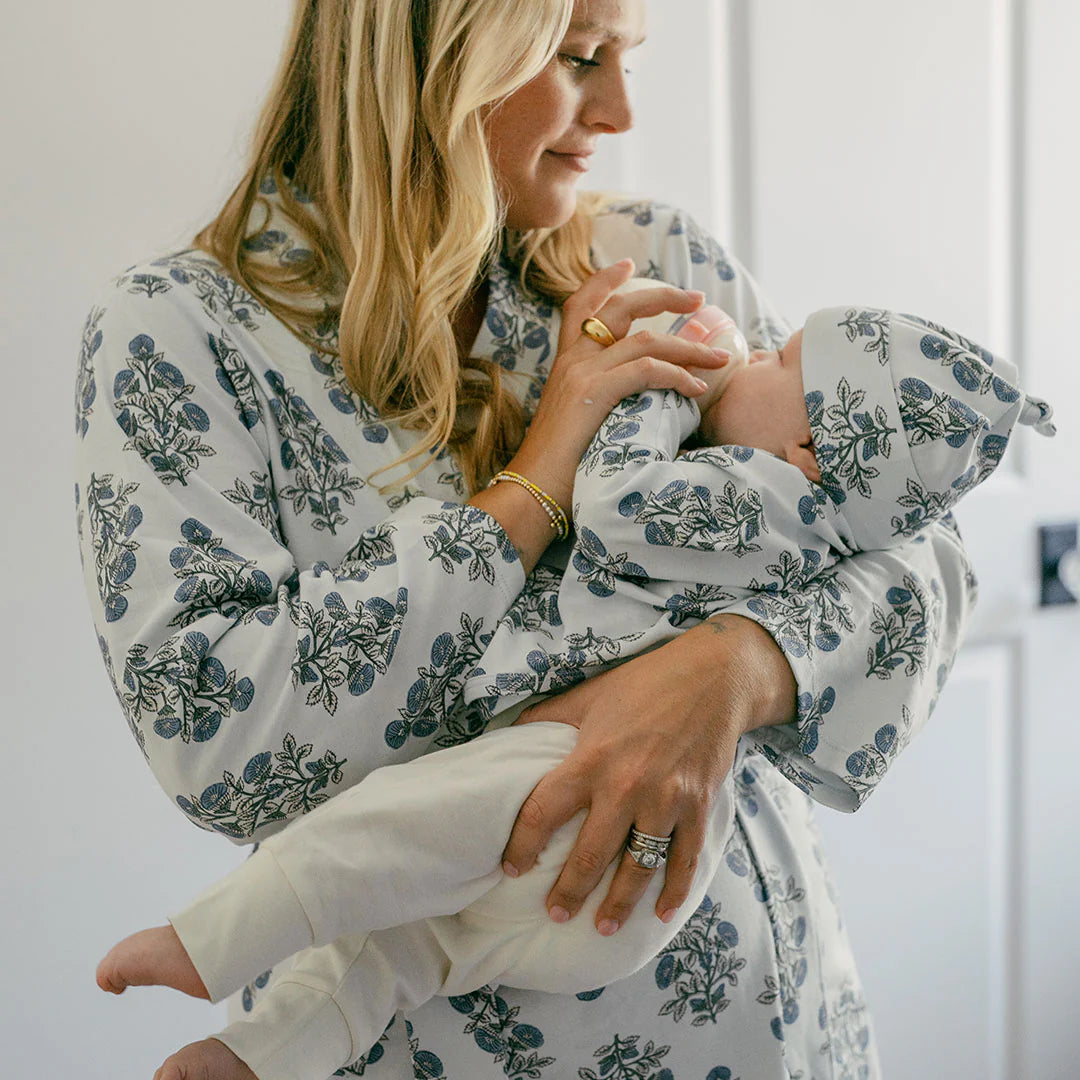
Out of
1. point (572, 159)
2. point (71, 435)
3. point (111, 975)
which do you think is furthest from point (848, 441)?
point (71, 435)

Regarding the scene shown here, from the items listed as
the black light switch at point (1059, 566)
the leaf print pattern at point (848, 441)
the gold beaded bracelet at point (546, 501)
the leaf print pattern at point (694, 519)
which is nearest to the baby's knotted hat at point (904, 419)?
the leaf print pattern at point (848, 441)

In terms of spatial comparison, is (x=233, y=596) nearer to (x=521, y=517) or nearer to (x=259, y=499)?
(x=259, y=499)

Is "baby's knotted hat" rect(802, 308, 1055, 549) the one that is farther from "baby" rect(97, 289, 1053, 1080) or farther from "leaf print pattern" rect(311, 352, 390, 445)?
"leaf print pattern" rect(311, 352, 390, 445)

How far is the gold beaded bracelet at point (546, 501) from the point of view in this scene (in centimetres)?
95

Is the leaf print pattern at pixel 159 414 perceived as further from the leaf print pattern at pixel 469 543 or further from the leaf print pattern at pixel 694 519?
the leaf print pattern at pixel 694 519

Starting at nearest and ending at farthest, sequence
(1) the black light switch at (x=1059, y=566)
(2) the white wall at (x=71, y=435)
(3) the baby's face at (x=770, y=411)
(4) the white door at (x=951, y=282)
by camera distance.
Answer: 1. (3) the baby's face at (x=770, y=411)
2. (2) the white wall at (x=71, y=435)
3. (4) the white door at (x=951, y=282)
4. (1) the black light switch at (x=1059, y=566)

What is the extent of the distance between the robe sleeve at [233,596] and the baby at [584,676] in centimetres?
4

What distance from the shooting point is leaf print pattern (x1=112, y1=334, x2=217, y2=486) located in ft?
2.86

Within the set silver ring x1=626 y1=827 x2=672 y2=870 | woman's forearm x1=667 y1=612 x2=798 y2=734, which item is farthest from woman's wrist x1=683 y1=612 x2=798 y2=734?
silver ring x1=626 y1=827 x2=672 y2=870

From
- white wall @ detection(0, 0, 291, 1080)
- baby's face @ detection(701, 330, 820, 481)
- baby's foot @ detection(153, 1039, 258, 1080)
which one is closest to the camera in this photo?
baby's foot @ detection(153, 1039, 258, 1080)

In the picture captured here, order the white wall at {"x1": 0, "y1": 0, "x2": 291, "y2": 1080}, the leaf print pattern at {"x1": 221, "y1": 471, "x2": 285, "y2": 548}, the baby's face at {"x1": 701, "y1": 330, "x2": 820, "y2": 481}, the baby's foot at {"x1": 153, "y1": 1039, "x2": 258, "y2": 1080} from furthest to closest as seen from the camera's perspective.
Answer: the white wall at {"x1": 0, "y1": 0, "x2": 291, "y2": 1080}
the baby's face at {"x1": 701, "y1": 330, "x2": 820, "y2": 481}
the leaf print pattern at {"x1": 221, "y1": 471, "x2": 285, "y2": 548}
the baby's foot at {"x1": 153, "y1": 1039, "x2": 258, "y2": 1080}

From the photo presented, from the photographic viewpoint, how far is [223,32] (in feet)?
4.39

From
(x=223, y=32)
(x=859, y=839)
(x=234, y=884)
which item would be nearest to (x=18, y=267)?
(x=223, y=32)

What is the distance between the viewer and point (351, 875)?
80 cm
